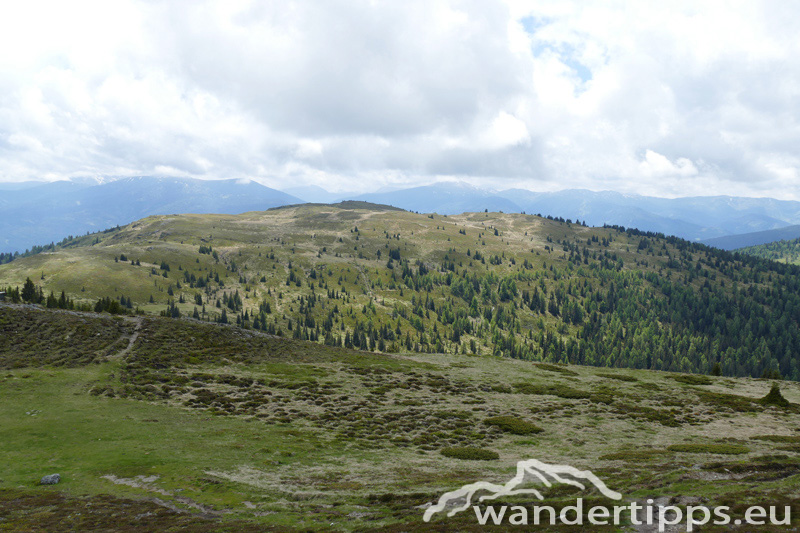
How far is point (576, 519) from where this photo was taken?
65.2 ft

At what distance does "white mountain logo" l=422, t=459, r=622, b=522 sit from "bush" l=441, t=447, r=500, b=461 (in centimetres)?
636

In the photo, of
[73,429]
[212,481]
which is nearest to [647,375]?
[212,481]

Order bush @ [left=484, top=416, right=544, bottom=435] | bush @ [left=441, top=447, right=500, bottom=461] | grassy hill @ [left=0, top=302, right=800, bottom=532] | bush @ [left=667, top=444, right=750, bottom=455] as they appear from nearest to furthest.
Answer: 1. grassy hill @ [left=0, top=302, right=800, bottom=532]
2. bush @ [left=667, top=444, right=750, bottom=455]
3. bush @ [left=441, top=447, right=500, bottom=461]
4. bush @ [left=484, top=416, right=544, bottom=435]

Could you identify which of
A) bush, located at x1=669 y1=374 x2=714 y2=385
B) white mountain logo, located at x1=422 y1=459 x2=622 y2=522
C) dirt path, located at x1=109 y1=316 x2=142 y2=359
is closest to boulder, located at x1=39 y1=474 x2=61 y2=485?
white mountain logo, located at x1=422 y1=459 x2=622 y2=522

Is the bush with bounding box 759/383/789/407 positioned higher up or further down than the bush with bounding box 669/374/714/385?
higher up

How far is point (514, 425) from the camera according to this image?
2000 inches

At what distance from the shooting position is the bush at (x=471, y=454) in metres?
39.4

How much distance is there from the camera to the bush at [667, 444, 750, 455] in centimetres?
3734

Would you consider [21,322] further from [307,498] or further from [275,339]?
[307,498]

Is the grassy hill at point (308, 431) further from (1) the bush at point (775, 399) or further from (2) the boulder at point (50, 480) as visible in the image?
(1) the bush at point (775, 399)

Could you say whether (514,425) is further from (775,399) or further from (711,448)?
(775,399)

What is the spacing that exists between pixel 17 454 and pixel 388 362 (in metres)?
65.4

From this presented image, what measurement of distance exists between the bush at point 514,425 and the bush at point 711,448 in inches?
565

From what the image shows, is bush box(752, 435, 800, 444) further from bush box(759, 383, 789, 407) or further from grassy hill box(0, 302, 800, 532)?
bush box(759, 383, 789, 407)
